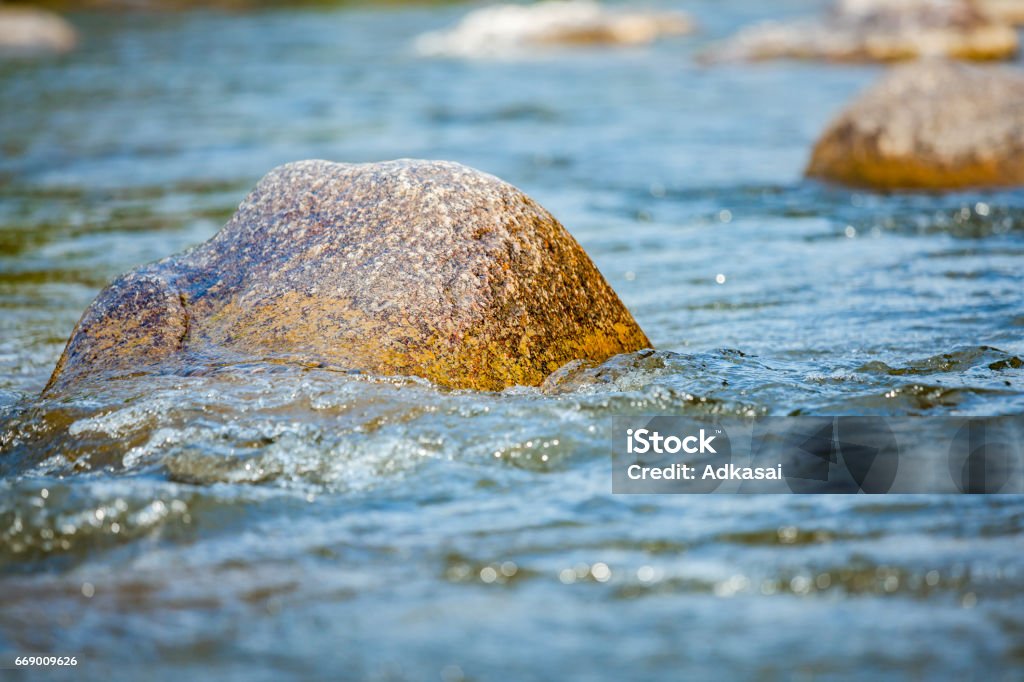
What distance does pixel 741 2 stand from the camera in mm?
33625

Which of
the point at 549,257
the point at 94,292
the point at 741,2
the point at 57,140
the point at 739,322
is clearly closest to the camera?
the point at 549,257

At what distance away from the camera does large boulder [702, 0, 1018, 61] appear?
62.3 ft

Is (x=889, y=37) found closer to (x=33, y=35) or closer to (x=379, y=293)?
(x=379, y=293)

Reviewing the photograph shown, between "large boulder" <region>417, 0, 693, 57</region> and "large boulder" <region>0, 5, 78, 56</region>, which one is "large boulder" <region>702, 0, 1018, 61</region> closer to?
"large boulder" <region>417, 0, 693, 57</region>

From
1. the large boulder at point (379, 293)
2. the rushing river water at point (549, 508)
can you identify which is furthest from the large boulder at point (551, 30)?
the large boulder at point (379, 293)

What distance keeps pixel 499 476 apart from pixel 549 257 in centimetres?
133

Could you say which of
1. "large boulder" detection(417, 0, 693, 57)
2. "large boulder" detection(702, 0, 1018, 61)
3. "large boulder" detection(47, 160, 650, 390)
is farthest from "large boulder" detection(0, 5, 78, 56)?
"large boulder" detection(47, 160, 650, 390)

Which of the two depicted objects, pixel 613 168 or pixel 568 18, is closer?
pixel 613 168

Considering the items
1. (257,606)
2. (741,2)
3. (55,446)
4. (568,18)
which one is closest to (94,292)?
(55,446)

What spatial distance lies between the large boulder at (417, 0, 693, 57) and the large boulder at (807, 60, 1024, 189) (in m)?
15.8

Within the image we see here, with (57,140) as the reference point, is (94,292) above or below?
below

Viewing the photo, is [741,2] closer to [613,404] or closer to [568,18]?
[568,18]

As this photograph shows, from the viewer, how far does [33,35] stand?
2861 cm

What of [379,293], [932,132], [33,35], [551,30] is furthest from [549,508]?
[33,35]
